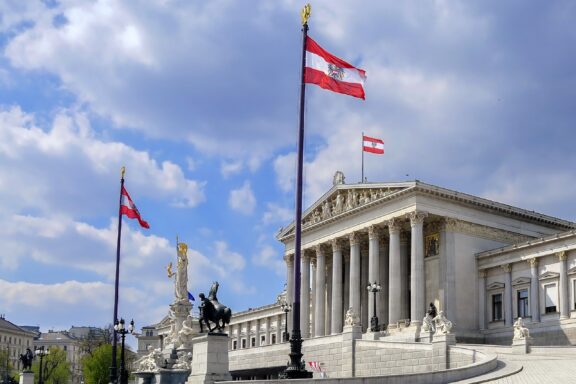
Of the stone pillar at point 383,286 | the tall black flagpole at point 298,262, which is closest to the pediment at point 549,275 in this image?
the stone pillar at point 383,286

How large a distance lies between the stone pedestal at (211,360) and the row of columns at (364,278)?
34837 millimetres

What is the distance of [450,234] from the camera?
69.2 metres

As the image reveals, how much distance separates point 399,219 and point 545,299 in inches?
527

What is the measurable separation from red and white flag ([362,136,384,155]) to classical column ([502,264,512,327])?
1462 centimetres

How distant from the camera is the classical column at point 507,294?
67.2m

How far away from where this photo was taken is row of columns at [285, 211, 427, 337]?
6800 centimetres

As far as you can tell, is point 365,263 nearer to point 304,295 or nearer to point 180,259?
point 304,295

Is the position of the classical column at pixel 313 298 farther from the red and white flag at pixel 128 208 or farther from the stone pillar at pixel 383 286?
the red and white flag at pixel 128 208

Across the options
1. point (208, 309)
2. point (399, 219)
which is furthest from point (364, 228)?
point (208, 309)

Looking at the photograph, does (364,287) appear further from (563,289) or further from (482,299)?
(563,289)

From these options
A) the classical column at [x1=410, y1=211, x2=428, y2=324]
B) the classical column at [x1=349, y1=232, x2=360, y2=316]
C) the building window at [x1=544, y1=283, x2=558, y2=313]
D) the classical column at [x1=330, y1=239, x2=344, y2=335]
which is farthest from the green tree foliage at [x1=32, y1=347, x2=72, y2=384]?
the building window at [x1=544, y1=283, x2=558, y2=313]

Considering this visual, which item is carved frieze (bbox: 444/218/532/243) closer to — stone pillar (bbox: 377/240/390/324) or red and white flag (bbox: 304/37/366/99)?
stone pillar (bbox: 377/240/390/324)

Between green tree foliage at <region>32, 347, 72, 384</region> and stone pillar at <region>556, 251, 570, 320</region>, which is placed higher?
stone pillar at <region>556, 251, 570, 320</region>

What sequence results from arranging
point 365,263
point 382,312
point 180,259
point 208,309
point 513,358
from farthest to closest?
1. point 365,263
2. point 382,312
3. point 180,259
4. point 513,358
5. point 208,309
